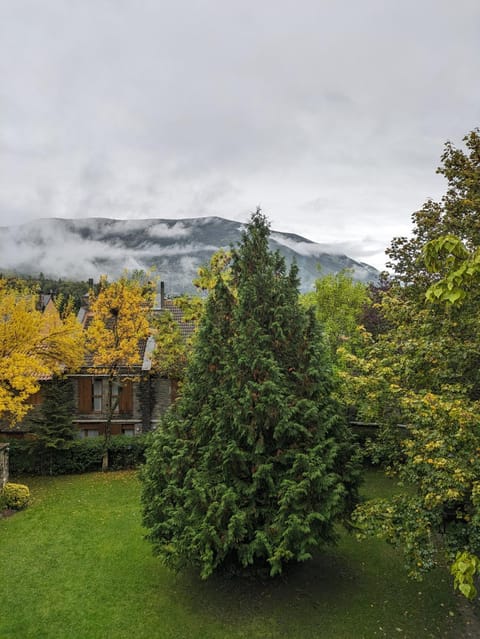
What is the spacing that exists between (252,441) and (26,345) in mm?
14310

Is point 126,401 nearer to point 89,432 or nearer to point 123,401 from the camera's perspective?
point 123,401

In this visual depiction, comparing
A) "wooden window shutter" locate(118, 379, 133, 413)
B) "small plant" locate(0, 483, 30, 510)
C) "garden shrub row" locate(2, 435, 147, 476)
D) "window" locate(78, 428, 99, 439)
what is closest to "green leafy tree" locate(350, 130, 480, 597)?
"small plant" locate(0, 483, 30, 510)

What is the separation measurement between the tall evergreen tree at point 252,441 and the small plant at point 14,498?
9623 mm

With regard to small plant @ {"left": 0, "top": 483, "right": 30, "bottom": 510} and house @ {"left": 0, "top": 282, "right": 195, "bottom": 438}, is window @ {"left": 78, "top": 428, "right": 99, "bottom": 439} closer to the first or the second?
house @ {"left": 0, "top": 282, "right": 195, "bottom": 438}

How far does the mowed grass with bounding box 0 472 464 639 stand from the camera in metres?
10.7

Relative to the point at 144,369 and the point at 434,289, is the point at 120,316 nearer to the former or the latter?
the point at 144,369

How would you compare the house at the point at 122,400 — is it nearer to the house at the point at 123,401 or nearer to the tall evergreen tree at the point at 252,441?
the house at the point at 123,401

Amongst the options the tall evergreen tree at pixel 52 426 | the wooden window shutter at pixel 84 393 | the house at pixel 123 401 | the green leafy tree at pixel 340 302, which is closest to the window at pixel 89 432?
the house at pixel 123 401

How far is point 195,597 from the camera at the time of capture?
39.1 feet

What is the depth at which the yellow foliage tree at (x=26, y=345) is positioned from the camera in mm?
19359

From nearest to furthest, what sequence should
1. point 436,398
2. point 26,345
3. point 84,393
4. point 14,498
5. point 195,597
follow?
point 436,398, point 195,597, point 14,498, point 26,345, point 84,393

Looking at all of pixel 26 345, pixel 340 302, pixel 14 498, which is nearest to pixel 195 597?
pixel 14 498

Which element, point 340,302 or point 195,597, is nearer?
point 195,597

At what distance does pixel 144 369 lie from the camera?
1078 inches
